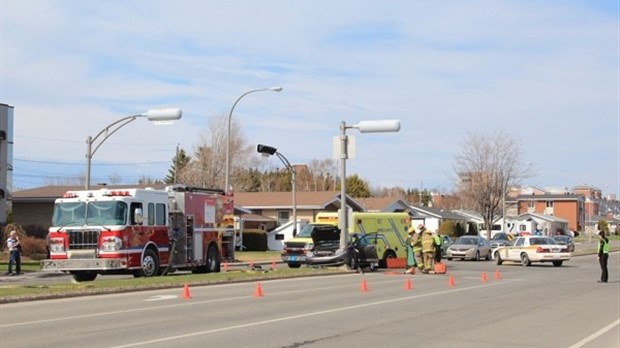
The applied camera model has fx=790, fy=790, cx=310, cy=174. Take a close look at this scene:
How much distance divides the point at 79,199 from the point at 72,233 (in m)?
1.08

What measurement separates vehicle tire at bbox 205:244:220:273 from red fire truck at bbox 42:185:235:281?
1.18 metres

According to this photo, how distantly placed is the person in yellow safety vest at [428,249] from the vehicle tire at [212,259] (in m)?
7.66

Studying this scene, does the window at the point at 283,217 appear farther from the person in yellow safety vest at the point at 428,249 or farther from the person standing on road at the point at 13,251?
the person standing on road at the point at 13,251

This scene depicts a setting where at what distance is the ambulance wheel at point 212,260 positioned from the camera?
2910 centimetres

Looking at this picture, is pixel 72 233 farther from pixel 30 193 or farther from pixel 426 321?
pixel 30 193

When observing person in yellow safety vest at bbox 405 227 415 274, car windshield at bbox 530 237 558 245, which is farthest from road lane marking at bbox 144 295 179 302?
car windshield at bbox 530 237 558 245

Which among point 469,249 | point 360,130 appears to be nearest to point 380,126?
point 360,130

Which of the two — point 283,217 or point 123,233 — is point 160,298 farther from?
point 283,217

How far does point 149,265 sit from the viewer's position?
25266 mm

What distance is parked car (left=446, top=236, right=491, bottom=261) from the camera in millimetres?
43594

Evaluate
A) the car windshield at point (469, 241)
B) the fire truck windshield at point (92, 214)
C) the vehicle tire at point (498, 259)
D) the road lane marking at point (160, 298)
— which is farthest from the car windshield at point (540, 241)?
the road lane marking at point (160, 298)

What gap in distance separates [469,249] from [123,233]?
24520mm

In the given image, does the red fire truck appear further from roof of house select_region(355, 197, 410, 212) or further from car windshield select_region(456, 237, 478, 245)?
roof of house select_region(355, 197, 410, 212)

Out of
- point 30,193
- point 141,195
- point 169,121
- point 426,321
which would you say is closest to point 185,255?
point 141,195
